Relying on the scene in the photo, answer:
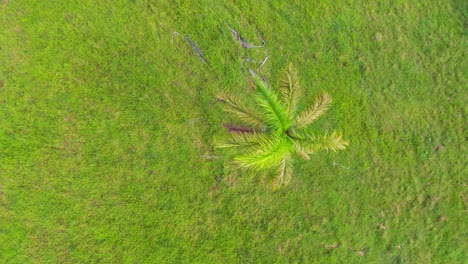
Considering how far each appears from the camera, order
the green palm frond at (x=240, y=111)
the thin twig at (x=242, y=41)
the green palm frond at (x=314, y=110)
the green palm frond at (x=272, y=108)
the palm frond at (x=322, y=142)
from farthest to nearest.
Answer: the thin twig at (x=242, y=41) < the green palm frond at (x=314, y=110) < the green palm frond at (x=240, y=111) < the palm frond at (x=322, y=142) < the green palm frond at (x=272, y=108)

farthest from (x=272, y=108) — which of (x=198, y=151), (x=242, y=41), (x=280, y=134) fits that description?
(x=242, y=41)

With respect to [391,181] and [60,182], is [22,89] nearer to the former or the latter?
[60,182]

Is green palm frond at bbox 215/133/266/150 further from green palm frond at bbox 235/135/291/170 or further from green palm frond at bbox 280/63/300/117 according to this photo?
green palm frond at bbox 280/63/300/117

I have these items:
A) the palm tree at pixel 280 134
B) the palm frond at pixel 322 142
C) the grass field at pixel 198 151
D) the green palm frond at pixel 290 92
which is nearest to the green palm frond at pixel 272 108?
the palm tree at pixel 280 134

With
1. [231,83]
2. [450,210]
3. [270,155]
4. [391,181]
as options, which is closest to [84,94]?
[231,83]

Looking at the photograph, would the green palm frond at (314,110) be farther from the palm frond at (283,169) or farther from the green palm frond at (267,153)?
the palm frond at (283,169)

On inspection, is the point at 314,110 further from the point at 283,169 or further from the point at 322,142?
the point at 283,169
